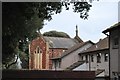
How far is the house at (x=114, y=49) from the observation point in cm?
2364

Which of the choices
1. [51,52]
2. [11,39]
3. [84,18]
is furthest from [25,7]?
[51,52]

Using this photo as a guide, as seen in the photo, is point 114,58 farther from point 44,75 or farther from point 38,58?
point 38,58

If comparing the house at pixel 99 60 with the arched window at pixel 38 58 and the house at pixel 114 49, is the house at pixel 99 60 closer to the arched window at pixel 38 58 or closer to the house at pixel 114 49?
the house at pixel 114 49

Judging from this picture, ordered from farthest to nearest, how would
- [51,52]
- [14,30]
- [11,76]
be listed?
[51,52], [11,76], [14,30]

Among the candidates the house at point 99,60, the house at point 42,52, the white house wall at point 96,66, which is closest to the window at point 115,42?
the house at point 99,60

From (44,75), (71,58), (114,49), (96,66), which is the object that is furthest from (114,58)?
(71,58)

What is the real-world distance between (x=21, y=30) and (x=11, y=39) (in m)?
2.22

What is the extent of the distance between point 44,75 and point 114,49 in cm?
593

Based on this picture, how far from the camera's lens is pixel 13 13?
561 inches

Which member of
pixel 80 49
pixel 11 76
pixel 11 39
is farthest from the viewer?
pixel 80 49

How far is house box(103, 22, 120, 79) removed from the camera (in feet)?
77.6

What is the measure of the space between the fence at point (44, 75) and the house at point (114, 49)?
223 cm

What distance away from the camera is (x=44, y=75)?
72.2 ft

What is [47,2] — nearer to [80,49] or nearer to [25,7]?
[25,7]
